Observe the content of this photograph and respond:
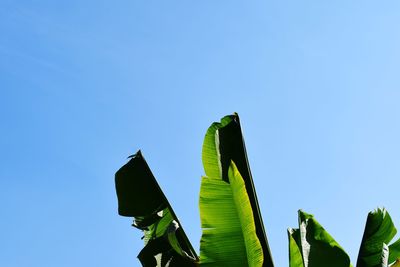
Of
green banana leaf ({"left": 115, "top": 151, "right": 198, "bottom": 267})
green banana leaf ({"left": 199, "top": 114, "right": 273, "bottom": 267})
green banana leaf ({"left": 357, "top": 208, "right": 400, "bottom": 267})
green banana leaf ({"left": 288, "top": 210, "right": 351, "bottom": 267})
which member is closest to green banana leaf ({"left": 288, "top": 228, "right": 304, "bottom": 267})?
green banana leaf ({"left": 288, "top": 210, "right": 351, "bottom": 267})

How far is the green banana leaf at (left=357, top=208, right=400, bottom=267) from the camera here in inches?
224

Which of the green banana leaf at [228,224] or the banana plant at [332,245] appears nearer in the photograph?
the green banana leaf at [228,224]

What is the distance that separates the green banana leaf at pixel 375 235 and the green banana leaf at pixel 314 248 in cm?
41

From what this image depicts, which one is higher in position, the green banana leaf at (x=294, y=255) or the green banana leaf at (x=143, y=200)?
the green banana leaf at (x=143, y=200)

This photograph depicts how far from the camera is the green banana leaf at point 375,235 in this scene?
5684 mm

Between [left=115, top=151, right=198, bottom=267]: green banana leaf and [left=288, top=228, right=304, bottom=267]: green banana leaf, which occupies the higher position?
[left=115, top=151, right=198, bottom=267]: green banana leaf

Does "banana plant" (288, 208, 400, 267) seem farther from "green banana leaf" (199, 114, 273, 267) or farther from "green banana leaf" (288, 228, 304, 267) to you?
"green banana leaf" (199, 114, 273, 267)

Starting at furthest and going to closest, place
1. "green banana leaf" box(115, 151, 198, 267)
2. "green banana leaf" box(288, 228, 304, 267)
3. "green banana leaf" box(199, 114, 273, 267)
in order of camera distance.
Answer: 1. "green banana leaf" box(115, 151, 198, 267)
2. "green banana leaf" box(288, 228, 304, 267)
3. "green banana leaf" box(199, 114, 273, 267)

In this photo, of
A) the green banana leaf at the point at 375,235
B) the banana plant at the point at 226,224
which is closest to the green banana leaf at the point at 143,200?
the banana plant at the point at 226,224

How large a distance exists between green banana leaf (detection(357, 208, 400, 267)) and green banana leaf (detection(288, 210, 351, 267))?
0.41 metres

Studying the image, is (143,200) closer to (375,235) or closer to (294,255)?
(294,255)

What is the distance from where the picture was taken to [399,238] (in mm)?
6152

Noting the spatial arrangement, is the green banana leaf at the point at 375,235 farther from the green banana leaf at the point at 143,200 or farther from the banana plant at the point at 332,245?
the green banana leaf at the point at 143,200

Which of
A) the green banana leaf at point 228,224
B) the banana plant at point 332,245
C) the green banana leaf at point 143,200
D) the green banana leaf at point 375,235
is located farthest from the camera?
the green banana leaf at point 143,200
